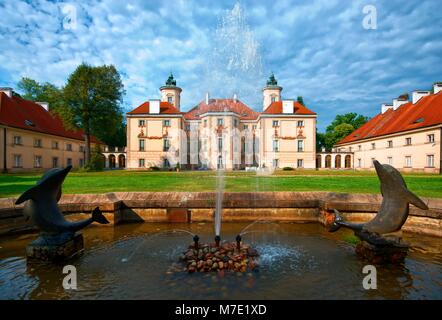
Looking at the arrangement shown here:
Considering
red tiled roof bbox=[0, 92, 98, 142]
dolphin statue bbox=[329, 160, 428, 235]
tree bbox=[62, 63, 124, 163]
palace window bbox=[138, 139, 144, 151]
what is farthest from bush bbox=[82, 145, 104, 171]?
dolphin statue bbox=[329, 160, 428, 235]

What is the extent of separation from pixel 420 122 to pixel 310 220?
1328 inches

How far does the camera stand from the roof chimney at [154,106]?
4836 cm

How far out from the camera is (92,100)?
117ft

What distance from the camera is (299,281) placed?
462 cm

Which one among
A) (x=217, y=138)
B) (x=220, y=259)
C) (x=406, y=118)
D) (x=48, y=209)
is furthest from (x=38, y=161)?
(x=406, y=118)

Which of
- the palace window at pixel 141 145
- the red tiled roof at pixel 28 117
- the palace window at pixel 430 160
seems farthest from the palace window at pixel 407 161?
the red tiled roof at pixel 28 117

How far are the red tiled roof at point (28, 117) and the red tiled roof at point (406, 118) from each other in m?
51.6

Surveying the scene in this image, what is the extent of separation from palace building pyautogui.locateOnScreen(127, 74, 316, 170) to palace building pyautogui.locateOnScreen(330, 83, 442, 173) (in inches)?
352

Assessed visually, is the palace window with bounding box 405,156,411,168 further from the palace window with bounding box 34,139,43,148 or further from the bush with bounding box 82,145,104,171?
the palace window with bounding box 34,139,43,148

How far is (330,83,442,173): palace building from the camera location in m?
30.9

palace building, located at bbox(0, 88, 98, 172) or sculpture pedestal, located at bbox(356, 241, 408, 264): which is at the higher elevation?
palace building, located at bbox(0, 88, 98, 172)

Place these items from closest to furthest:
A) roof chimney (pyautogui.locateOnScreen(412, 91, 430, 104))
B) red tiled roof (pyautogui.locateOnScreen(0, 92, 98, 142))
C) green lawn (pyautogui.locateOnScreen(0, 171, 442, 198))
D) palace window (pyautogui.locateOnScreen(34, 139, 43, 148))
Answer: green lawn (pyautogui.locateOnScreen(0, 171, 442, 198)) < red tiled roof (pyautogui.locateOnScreen(0, 92, 98, 142)) < palace window (pyautogui.locateOnScreen(34, 139, 43, 148)) < roof chimney (pyautogui.locateOnScreen(412, 91, 430, 104))
